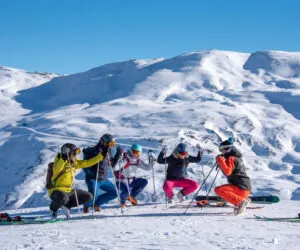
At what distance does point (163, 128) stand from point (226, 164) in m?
24.7

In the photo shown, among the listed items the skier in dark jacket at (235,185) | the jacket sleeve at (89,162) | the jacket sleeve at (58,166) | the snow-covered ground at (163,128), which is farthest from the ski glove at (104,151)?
the skier in dark jacket at (235,185)

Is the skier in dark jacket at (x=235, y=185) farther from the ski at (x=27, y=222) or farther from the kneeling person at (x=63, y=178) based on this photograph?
the ski at (x=27, y=222)

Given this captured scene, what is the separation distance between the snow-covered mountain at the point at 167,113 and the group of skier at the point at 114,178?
884cm

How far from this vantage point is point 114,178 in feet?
32.3

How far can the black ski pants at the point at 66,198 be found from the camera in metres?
8.75

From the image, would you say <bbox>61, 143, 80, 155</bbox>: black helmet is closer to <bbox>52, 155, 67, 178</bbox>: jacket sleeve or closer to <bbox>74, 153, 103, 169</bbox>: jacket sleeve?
<bbox>52, 155, 67, 178</bbox>: jacket sleeve

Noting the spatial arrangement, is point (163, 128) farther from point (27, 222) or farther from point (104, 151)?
point (27, 222)

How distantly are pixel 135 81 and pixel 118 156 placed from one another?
48.4 meters

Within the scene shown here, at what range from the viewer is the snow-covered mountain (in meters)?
27.0

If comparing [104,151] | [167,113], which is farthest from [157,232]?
[167,113]

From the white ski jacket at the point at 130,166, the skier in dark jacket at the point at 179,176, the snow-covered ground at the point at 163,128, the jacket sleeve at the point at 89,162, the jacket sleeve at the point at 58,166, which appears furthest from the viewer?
the white ski jacket at the point at 130,166

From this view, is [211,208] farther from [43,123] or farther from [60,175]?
[43,123]

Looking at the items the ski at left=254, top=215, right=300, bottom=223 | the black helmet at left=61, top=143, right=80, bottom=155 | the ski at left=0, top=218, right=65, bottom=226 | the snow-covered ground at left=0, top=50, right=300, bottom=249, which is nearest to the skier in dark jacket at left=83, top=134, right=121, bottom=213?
the snow-covered ground at left=0, top=50, right=300, bottom=249

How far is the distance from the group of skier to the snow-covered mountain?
8844mm
